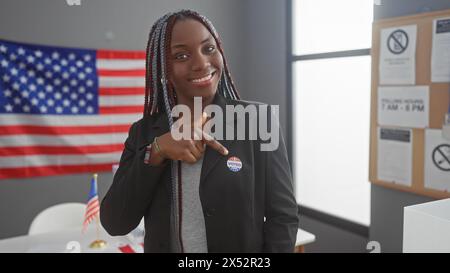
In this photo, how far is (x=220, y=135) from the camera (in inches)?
27.7

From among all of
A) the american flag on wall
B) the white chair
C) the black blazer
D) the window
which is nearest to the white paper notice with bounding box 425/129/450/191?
the window

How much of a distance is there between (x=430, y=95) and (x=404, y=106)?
0.48 feet

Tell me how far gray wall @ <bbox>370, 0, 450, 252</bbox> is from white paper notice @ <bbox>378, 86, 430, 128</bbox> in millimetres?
330

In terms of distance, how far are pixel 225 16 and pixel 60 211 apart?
70.9 inches

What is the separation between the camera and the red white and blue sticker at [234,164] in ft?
2.27

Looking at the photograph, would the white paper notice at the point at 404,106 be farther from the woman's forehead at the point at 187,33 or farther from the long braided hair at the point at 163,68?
the woman's forehead at the point at 187,33

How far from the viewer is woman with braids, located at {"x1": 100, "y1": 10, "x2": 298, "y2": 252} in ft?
2.10

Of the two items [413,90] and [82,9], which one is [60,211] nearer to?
[82,9]

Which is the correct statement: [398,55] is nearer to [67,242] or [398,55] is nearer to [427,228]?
[427,228]

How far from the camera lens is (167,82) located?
2.25ft

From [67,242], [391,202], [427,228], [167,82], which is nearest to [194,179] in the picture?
[167,82]

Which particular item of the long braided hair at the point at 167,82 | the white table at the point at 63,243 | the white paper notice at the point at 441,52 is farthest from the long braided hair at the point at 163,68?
the white paper notice at the point at 441,52

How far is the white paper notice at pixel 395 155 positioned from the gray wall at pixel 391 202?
0.07m
